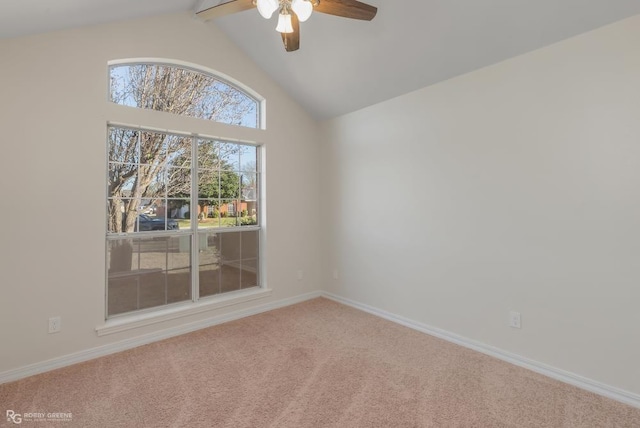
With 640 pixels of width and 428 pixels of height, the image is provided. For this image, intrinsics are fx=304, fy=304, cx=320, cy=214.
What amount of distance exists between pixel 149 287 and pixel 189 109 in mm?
1865

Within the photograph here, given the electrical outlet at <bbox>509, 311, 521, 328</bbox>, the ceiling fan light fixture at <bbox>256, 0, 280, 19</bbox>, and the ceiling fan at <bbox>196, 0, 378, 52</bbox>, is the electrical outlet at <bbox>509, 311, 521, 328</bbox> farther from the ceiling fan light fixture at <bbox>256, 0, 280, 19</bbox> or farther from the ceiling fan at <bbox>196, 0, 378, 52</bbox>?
the ceiling fan light fixture at <bbox>256, 0, 280, 19</bbox>

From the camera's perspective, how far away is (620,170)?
77.1 inches

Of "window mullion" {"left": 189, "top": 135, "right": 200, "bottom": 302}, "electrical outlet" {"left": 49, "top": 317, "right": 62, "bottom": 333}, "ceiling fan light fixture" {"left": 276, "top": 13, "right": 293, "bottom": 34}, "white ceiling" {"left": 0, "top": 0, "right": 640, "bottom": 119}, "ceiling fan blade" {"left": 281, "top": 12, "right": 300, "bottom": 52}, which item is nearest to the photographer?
"ceiling fan light fixture" {"left": 276, "top": 13, "right": 293, "bottom": 34}

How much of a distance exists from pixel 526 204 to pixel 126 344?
3.55m

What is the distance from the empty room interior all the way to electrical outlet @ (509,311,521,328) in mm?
16

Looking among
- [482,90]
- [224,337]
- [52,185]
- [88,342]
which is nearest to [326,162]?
[482,90]

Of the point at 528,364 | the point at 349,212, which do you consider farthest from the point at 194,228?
the point at 528,364

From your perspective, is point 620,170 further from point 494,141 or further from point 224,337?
point 224,337

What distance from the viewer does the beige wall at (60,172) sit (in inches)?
87.9

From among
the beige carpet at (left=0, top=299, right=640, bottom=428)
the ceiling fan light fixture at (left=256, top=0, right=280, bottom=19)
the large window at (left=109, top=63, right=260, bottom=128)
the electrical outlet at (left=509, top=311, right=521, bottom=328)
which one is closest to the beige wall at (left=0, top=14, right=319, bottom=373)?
the large window at (left=109, top=63, right=260, bottom=128)

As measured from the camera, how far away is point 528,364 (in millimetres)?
2342

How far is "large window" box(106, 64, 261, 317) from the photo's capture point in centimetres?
283

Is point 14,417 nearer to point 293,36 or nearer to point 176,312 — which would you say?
point 176,312

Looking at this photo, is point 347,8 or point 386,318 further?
point 386,318
